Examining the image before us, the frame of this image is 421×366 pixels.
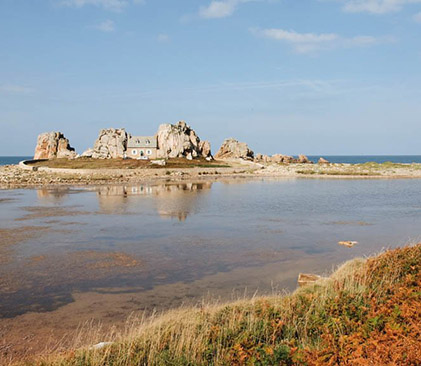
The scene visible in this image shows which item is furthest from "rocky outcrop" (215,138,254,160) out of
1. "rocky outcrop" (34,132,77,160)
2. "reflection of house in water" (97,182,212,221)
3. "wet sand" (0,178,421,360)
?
"wet sand" (0,178,421,360)

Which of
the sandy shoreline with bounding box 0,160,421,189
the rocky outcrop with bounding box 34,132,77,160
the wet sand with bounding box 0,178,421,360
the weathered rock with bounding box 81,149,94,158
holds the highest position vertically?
the rocky outcrop with bounding box 34,132,77,160

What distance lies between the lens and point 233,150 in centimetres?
13125

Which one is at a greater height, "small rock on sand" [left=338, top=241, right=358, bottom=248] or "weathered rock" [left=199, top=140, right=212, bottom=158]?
"weathered rock" [left=199, top=140, right=212, bottom=158]

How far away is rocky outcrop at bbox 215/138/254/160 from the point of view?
5128 inches

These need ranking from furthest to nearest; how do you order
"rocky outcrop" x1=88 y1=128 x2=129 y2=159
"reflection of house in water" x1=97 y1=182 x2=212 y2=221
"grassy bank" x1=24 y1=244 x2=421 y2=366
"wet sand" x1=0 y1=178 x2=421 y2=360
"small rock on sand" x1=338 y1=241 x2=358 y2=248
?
"rocky outcrop" x1=88 y1=128 x2=129 y2=159 < "reflection of house in water" x1=97 y1=182 x2=212 y2=221 < "small rock on sand" x1=338 y1=241 x2=358 y2=248 < "wet sand" x1=0 y1=178 x2=421 y2=360 < "grassy bank" x1=24 y1=244 x2=421 y2=366

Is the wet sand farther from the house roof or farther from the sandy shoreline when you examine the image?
the house roof

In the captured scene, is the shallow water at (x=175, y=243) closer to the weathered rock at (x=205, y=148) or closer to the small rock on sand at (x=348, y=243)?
the small rock on sand at (x=348, y=243)

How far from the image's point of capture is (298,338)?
875 cm

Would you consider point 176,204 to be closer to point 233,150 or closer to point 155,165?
point 155,165

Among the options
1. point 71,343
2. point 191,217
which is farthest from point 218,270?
point 191,217

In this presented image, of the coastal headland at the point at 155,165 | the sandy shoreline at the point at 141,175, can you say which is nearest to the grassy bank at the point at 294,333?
the sandy shoreline at the point at 141,175

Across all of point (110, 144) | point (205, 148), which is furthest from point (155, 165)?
point (205, 148)

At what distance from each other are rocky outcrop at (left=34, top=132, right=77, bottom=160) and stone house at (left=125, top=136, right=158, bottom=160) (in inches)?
899

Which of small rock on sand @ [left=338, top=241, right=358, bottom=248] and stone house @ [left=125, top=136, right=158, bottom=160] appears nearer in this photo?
small rock on sand @ [left=338, top=241, right=358, bottom=248]
